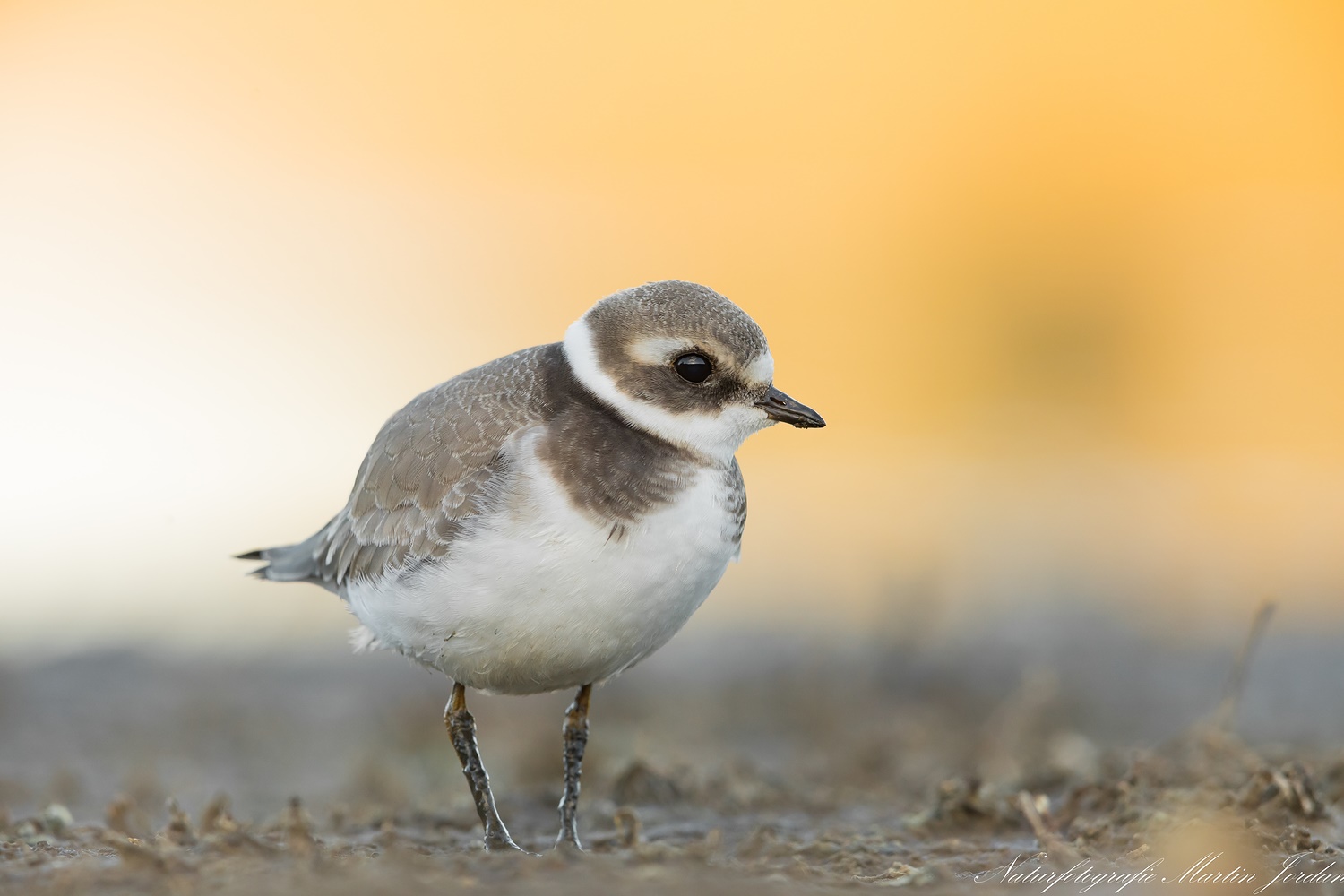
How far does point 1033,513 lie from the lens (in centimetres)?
1405

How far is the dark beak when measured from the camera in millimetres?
5434

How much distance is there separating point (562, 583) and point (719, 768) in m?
2.46

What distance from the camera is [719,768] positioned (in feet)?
23.1

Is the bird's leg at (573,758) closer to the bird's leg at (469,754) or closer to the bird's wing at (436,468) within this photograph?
the bird's leg at (469,754)

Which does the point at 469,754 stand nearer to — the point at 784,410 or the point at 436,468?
the point at 436,468

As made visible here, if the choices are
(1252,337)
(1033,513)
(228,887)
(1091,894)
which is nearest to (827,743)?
(1091,894)

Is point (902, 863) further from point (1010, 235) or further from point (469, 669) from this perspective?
point (1010, 235)

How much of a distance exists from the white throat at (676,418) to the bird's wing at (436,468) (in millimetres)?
170

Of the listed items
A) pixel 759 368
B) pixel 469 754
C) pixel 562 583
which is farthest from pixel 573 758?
pixel 759 368

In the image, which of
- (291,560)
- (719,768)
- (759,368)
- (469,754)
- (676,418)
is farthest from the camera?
(719,768)

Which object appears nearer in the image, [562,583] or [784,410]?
[562,583]

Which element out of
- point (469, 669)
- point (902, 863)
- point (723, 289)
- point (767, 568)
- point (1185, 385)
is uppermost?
point (723, 289)

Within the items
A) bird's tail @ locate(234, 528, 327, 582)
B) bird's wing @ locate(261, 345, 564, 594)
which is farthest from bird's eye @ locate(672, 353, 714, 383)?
bird's tail @ locate(234, 528, 327, 582)

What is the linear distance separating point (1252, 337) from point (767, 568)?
764 cm
